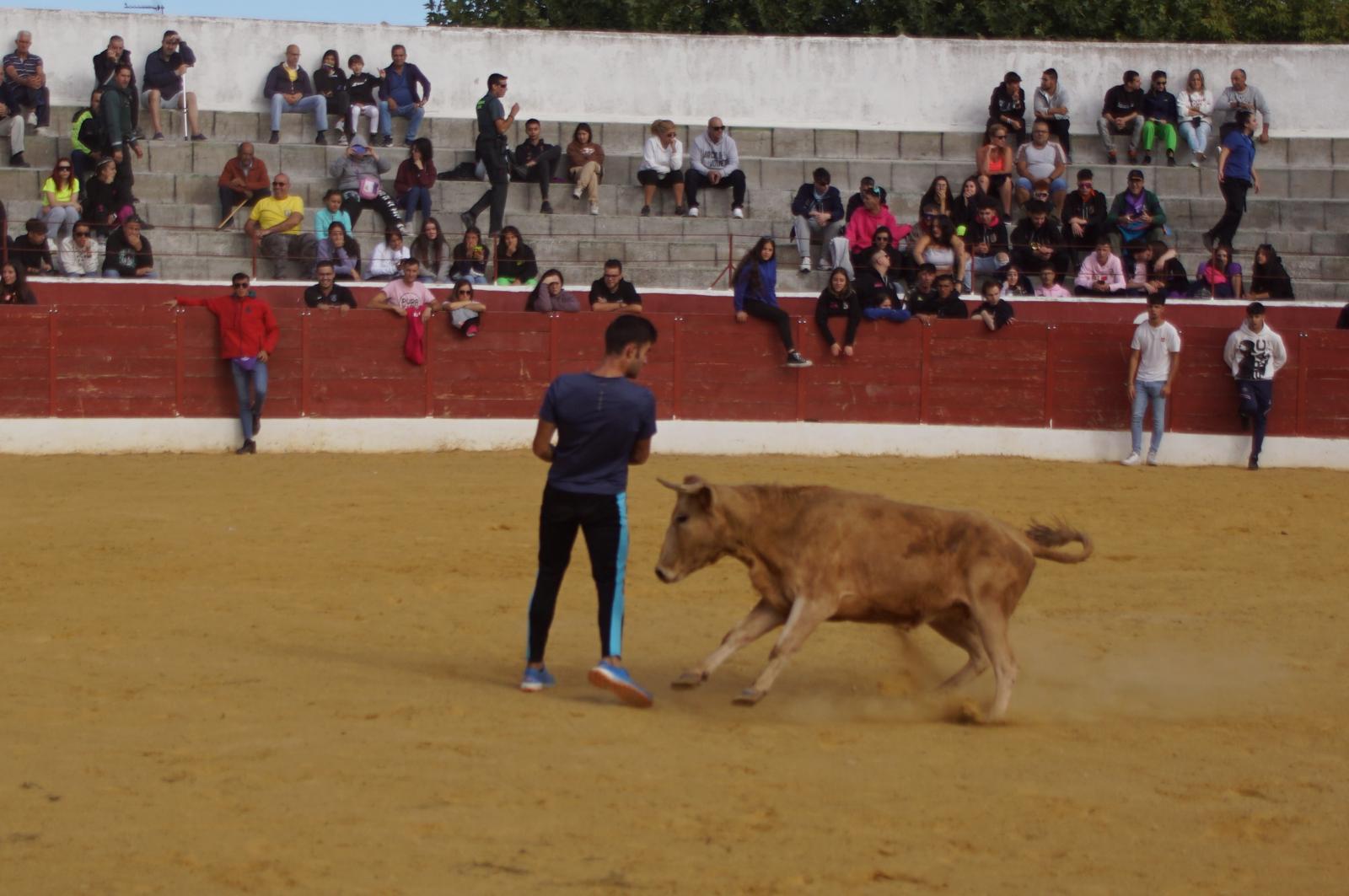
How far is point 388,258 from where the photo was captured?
17969mm

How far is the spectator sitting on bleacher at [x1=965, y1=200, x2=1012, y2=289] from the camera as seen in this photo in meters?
18.8

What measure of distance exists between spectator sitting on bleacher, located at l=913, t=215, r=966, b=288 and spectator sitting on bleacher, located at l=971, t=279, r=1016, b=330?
1.16 m

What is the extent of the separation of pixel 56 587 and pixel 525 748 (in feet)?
15.5

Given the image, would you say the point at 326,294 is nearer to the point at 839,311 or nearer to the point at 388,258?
the point at 388,258

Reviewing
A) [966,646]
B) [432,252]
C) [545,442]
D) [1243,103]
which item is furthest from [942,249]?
[545,442]

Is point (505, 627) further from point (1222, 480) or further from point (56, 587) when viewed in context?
point (1222, 480)

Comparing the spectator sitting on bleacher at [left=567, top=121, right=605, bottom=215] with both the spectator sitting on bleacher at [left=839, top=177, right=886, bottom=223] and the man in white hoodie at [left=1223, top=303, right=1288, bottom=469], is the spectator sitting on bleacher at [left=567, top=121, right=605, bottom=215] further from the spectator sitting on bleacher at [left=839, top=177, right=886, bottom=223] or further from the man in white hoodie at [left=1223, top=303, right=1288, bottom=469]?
the man in white hoodie at [left=1223, top=303, right=1288, bottom=469]

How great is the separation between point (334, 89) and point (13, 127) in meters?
3.65

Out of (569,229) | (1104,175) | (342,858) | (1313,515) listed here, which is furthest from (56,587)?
(1104,175)

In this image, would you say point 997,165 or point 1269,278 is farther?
point 997,165

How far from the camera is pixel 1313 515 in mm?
14086

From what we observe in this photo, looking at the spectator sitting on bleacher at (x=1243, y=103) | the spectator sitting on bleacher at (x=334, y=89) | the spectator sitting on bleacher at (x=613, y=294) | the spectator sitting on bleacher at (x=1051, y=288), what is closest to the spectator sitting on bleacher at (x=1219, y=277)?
the spectator sitting on bleacher at (x=1051, y=288)

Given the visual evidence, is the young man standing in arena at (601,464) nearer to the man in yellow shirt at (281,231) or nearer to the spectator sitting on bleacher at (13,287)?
the spectator sitting on bleacher at (13,287)

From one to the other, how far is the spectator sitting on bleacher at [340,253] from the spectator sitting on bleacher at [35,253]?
254 centimetres
